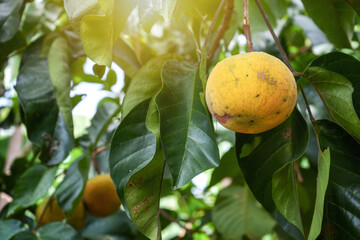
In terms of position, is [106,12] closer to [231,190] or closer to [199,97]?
[199,97]

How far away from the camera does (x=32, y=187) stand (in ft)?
3.88

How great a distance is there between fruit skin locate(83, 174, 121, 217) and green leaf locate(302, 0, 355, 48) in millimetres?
794

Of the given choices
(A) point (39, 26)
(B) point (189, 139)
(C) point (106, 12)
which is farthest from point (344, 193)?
(A) point (39, 26)

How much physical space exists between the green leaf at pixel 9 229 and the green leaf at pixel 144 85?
0.58 m

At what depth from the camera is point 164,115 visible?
2.17ft

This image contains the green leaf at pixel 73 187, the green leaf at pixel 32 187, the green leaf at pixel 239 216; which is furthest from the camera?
the green leaf at pixel 239 216

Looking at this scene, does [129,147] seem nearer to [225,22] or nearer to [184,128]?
[184,128]

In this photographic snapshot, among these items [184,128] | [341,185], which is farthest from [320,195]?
[184,128]

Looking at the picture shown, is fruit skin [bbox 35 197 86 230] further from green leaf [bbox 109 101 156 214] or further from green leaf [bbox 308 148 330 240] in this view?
green leaf [bbox 308 148 330 240]

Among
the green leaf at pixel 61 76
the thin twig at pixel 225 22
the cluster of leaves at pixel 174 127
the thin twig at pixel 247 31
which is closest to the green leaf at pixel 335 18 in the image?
the cluster of leaves at pixel 174 127

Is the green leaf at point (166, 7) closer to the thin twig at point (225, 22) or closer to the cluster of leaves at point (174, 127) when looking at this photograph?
the cluster of leaves at point (174, 127)

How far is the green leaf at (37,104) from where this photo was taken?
0.93 metres

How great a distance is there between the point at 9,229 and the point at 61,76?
488mm

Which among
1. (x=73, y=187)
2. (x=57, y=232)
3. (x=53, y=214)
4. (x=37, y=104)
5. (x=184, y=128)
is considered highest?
(x=184, y=128)
